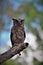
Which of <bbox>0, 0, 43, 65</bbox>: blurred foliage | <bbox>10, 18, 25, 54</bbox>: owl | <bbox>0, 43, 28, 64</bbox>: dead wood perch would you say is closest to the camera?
<bbox>0, 43, 28, 64</bbox>: dead wood perch

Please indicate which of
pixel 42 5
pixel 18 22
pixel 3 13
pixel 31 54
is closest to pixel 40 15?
pixel 42 5

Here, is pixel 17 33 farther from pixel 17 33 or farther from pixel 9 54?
pixel 9 54

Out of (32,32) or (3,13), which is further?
(3,13)

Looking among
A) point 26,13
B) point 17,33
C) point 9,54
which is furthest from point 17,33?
point 26,13

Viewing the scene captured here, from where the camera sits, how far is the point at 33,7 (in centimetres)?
380

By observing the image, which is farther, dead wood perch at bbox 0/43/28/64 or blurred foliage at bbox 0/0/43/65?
blurred foliage at bbox 0/0/43/65

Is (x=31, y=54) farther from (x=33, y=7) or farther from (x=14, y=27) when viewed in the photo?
(x=14, y=27)

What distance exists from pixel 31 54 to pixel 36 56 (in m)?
0.09

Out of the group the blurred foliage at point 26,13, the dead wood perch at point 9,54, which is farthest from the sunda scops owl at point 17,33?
the blurred foliage at point 26,13

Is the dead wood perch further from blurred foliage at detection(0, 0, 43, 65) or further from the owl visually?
blurred foliage at detection(0, 0, 43, 65)

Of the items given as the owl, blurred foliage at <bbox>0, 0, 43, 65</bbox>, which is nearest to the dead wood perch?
the owl

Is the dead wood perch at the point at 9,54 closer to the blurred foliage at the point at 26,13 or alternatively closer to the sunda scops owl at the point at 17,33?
the sunda scops owl at the point at 17,33

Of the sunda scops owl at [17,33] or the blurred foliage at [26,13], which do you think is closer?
the sunda scops owl at [17,33]

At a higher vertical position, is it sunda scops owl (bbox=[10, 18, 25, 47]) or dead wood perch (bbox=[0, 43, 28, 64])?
sunda scops owl (bbox=[10, 18, 25, 47])
